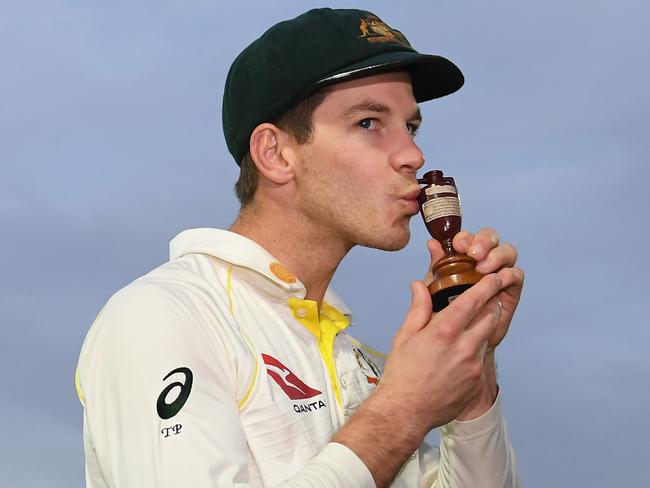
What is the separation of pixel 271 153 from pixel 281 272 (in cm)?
74

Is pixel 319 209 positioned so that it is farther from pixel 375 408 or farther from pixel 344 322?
pixel 375 408

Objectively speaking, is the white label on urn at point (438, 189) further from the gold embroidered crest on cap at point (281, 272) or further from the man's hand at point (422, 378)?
the gold embroidered crest on cap at point (281, 272)

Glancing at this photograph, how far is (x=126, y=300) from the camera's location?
4008 millimetres

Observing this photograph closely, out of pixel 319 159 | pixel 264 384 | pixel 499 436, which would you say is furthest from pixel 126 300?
pixel 499 436

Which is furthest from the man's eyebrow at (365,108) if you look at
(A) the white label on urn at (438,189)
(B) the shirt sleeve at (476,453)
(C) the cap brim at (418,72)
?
(B) the shirt sleeve at (476,453)

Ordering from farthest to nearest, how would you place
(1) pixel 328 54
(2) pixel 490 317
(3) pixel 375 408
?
(1) pixel 328 54, (2) pixel 490 317, (3) pixel 375 408

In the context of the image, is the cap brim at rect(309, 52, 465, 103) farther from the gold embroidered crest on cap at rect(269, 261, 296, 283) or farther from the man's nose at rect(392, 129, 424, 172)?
the gold embroidered crest on cap at rect(269, 261, 296, 283)

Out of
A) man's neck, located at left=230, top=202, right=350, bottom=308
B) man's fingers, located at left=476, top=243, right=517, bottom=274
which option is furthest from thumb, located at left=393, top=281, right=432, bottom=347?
man's neck, located at left=230, top=202, right=350, bottom=308

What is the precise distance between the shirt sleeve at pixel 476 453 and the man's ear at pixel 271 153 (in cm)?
163

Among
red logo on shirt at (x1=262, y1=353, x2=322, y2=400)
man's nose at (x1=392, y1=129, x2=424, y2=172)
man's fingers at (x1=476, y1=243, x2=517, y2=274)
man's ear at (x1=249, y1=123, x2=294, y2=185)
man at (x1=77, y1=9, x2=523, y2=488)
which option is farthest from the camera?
man's ear at (x1=249, y1=123, x2=294, y2=185)

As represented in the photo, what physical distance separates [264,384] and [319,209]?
1.20 metres

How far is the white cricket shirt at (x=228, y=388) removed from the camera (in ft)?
12.0

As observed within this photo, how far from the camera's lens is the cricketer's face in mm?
4867

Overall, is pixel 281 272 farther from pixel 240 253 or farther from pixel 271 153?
pixel 271 153
